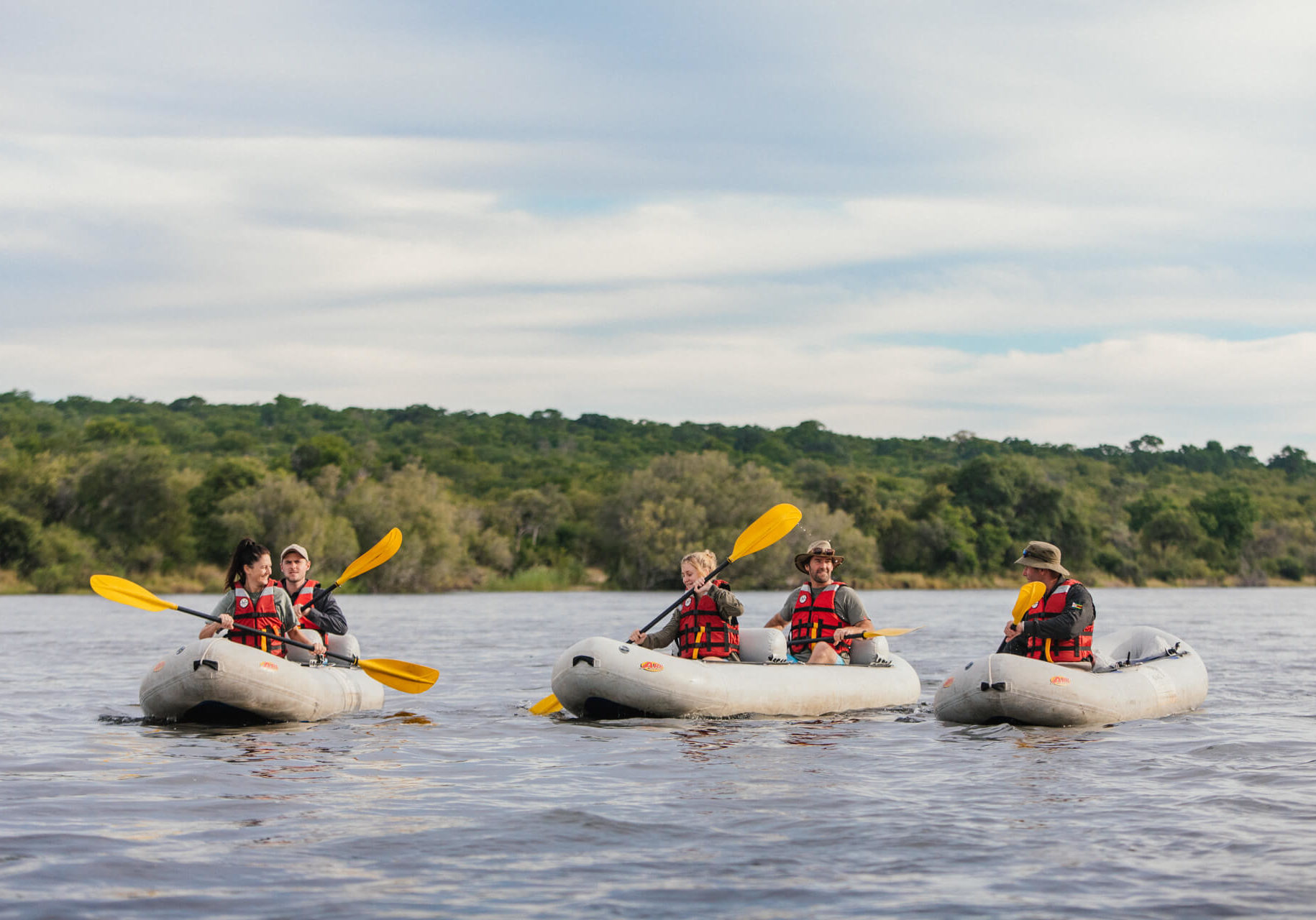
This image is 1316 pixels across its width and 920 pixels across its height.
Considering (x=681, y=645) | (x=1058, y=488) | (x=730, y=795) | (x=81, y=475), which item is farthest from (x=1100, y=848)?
(x=1058, y=488)

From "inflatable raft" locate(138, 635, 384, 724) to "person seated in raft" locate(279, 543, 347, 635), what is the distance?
0.50 metres

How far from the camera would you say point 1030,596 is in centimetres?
905

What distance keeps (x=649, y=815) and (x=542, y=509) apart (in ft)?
147

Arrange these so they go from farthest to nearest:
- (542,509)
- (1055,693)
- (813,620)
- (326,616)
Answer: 1. (542,509)
2. (813,620)
3. (326,616)
4. (1055,693)

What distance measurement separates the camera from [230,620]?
8508mm

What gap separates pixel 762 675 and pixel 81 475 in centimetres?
3965

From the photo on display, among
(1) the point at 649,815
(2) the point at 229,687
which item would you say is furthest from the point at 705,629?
(1) the point at 649,815

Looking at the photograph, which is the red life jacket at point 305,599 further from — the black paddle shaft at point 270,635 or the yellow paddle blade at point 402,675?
the yellow paddle blade at point 402,675

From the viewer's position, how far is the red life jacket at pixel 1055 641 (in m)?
8.90

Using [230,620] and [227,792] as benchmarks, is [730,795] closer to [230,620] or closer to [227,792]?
[227,792]

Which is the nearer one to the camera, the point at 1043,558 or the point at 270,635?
the point at 270,635

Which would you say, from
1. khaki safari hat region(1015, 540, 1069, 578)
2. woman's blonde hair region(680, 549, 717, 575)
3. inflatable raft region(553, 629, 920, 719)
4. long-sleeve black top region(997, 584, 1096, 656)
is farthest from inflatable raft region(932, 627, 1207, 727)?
woman's blonde hair region(680, 549, 717, 575)

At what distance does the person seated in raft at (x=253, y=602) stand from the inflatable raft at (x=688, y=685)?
6.09 feet

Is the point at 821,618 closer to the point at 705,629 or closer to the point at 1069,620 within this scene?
the point at 705,629
